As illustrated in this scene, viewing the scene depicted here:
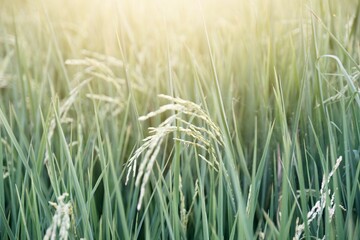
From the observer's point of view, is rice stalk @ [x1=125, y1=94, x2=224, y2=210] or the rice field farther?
the rice field

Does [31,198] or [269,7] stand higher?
[269,7]

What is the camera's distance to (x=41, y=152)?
1152 mm

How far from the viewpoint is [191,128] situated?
961 millimetres

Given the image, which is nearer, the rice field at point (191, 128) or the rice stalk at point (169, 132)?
the rice stalk at point (169, 132)

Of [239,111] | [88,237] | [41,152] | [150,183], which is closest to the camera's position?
[88,237]

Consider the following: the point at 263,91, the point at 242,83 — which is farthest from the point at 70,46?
the point at 263,91

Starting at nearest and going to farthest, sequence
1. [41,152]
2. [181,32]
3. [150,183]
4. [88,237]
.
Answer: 1. [88,237]
2. [41,152]
3. [150,183]
4. [181,32]

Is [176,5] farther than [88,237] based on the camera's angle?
Yes

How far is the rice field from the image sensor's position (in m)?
1.01

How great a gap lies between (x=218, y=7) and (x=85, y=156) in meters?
0.93

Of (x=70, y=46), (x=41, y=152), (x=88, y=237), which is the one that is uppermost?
(x=70, y=46)

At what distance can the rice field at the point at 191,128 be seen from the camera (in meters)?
1.01

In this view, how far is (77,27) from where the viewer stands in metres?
2.14

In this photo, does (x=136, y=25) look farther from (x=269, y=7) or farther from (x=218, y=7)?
(x=269, y=7)
